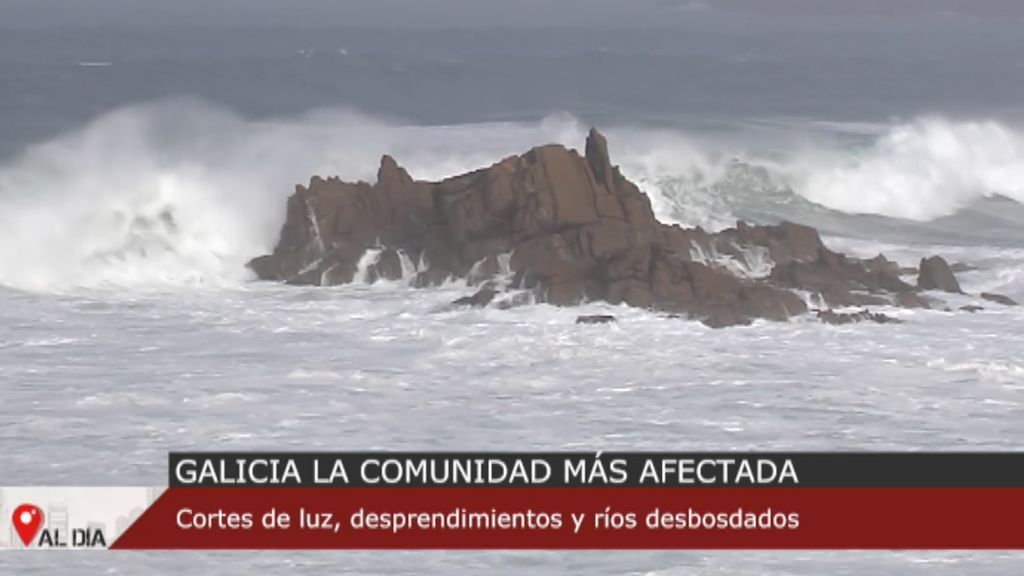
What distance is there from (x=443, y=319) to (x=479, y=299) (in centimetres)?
73

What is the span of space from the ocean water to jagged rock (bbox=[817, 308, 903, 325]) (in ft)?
0.86

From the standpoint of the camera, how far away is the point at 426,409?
770 inches

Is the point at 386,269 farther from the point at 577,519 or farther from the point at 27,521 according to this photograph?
the point at 577,519

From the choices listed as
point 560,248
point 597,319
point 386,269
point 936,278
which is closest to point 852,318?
point 936,278

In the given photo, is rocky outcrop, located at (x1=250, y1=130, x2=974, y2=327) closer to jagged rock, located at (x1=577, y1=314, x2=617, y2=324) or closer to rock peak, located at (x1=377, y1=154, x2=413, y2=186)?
rock peak, located at (x1=377, y1=154, x2=413, y2=186)

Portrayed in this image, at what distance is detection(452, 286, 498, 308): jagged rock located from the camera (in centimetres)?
2462

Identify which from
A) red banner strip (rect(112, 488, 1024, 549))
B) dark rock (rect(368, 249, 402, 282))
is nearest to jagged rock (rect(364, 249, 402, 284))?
dark rock (rect(368, 249, 402, 282))

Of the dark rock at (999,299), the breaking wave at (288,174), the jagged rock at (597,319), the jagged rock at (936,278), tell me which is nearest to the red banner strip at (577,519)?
the jagged rock at (597,319)

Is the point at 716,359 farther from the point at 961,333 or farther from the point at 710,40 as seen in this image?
the point at 710,40

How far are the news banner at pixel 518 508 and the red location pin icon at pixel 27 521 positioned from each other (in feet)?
0.05

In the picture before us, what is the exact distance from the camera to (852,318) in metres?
23.9

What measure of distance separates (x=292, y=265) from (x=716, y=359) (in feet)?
25.6

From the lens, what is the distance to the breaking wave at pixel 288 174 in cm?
2884

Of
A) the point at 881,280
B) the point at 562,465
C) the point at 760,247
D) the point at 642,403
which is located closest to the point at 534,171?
the point at 760,247
